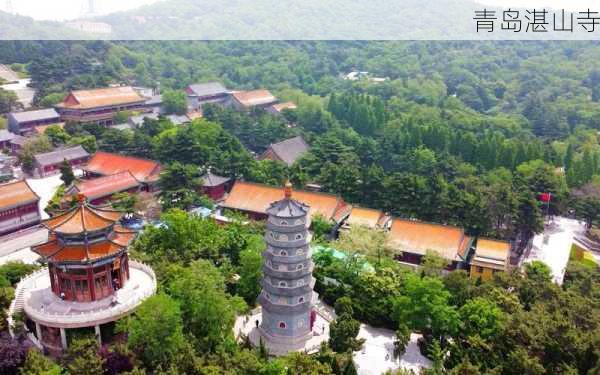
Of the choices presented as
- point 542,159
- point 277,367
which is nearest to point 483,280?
point 277,367

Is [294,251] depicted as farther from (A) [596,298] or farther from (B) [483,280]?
(A) [596,298]

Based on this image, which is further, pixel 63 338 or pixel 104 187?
pixel 104 187

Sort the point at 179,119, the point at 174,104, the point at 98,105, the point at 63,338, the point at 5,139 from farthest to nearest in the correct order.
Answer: the point at 174,104
the point at 179,119
the point at 98,105
the point at 5,139
the point at 63,338

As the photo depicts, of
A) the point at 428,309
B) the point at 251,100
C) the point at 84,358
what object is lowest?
the point at 428,309

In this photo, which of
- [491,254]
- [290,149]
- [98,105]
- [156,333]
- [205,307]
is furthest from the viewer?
[98,105]

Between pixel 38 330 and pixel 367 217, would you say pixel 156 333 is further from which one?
pixel 367 217

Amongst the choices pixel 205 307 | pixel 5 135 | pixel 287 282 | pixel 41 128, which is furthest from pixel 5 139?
pixel 287 282
